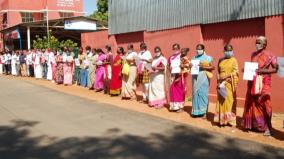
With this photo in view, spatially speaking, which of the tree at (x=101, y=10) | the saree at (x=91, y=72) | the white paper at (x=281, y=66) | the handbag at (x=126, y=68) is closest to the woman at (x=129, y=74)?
the handbag at (x=126, y=68)

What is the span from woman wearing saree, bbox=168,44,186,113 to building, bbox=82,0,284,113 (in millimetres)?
1913

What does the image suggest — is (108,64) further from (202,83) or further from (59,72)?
(202,83)

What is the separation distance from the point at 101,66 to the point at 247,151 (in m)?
9.82

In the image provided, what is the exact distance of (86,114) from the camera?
39.3 feet

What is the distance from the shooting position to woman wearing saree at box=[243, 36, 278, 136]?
9.01 metres

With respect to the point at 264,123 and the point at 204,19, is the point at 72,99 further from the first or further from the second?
Result: the point at 264,123

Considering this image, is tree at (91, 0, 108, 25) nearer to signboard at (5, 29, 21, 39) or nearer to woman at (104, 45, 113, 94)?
signboard at (5, 29, 21, 39)

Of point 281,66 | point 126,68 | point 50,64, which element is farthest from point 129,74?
point 50,64

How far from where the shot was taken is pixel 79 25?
35156 millimetres

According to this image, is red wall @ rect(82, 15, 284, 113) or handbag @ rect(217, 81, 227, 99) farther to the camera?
red wall @ rect(82, 15, 284, 113)

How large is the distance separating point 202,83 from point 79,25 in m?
25.2

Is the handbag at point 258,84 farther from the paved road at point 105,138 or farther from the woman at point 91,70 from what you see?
the woman at point 91,70

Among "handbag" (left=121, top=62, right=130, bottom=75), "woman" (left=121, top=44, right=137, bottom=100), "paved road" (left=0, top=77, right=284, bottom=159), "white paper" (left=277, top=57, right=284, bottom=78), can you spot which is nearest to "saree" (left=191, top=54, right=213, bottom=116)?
"paved road" (left=0, top=77, right=284, bottom=159)

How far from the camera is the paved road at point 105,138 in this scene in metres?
7.77
